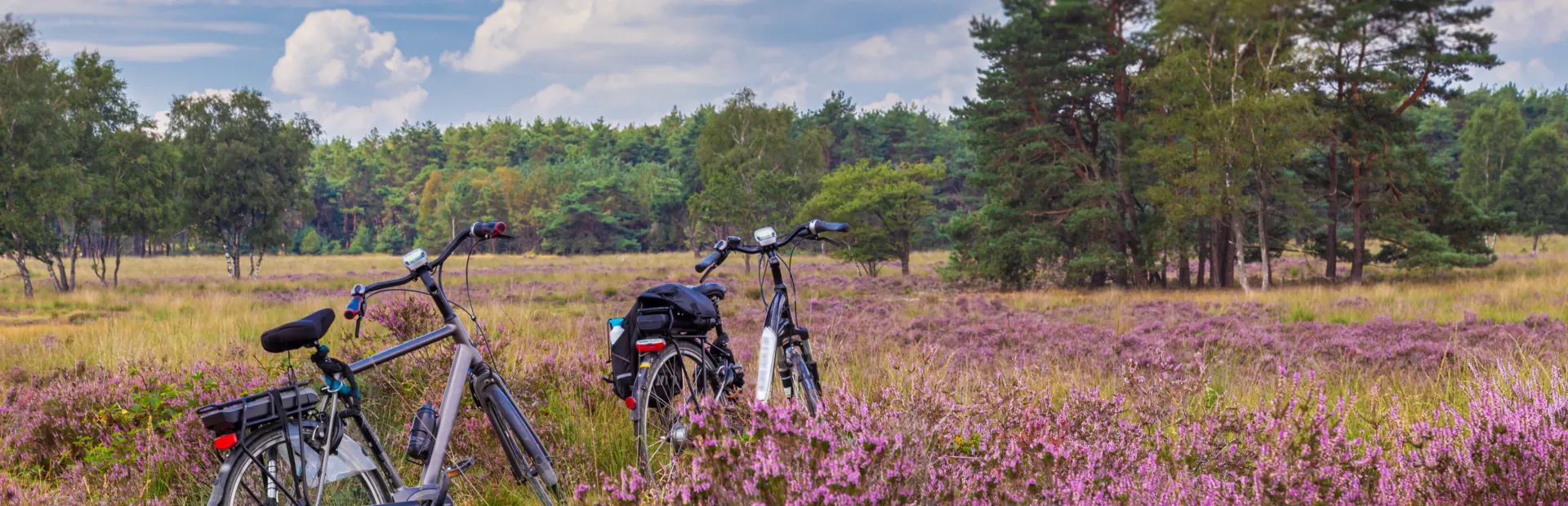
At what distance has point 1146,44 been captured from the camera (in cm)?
2525

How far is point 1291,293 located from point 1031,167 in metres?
7.64

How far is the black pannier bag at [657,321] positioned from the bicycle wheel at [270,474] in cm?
122

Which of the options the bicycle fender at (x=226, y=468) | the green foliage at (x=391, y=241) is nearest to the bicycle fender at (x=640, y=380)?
the bicycle fender at (x=226, y=468)

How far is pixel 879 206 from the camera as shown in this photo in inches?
1291

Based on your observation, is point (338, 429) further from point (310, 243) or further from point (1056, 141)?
point (310, 243)

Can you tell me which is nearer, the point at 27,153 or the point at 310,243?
the point at 27,153

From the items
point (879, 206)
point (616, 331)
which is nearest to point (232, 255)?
point (879, 206)

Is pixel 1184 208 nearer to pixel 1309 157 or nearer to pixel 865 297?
pixel 1309 157

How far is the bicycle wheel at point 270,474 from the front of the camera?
2545mm

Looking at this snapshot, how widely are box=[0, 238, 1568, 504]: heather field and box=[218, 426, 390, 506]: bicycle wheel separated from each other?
719mm

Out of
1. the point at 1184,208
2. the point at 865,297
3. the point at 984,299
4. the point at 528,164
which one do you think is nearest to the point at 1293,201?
the point at 1184,208

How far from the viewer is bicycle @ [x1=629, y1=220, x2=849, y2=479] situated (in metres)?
3.55

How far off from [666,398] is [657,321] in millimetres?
465

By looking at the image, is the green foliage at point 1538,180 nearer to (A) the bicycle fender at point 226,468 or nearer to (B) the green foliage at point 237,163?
(A) the bicycle fender at point 226,468
